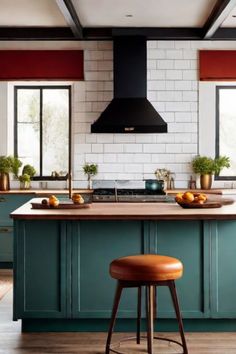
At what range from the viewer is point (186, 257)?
4711mm

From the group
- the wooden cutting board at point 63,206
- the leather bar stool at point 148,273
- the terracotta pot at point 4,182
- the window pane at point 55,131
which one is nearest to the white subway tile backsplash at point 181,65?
the window pane at point 55,131

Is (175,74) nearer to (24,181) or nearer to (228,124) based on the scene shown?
(228,124)

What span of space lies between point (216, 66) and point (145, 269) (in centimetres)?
476

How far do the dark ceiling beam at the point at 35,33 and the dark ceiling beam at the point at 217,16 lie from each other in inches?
62.5

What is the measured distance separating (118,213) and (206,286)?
2.68 feet

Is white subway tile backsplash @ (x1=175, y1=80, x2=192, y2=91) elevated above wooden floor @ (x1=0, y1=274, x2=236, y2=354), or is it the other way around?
white subway tile backsplash @ (x1=175, y1=80, x2=192, y2=91)

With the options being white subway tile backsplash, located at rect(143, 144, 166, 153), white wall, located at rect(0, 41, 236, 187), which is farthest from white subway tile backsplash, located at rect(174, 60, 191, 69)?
white subway tile backsplash, located at rect(143, 144, 166, 153)

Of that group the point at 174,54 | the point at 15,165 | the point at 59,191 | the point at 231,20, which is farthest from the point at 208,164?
the point at 15,165

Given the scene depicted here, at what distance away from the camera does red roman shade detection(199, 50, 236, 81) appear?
7984mm

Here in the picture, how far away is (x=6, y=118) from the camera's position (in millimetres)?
8172

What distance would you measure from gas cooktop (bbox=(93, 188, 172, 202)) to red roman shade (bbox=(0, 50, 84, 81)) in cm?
159

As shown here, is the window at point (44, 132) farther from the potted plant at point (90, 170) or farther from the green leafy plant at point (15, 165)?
the potted plant at point (90, 170)

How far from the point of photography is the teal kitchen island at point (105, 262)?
470 cm

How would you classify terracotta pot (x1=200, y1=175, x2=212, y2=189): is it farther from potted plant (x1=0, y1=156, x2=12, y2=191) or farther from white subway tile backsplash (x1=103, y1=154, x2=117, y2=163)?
potted plant (x1=0, y1=156, x2=12, y2=191)
